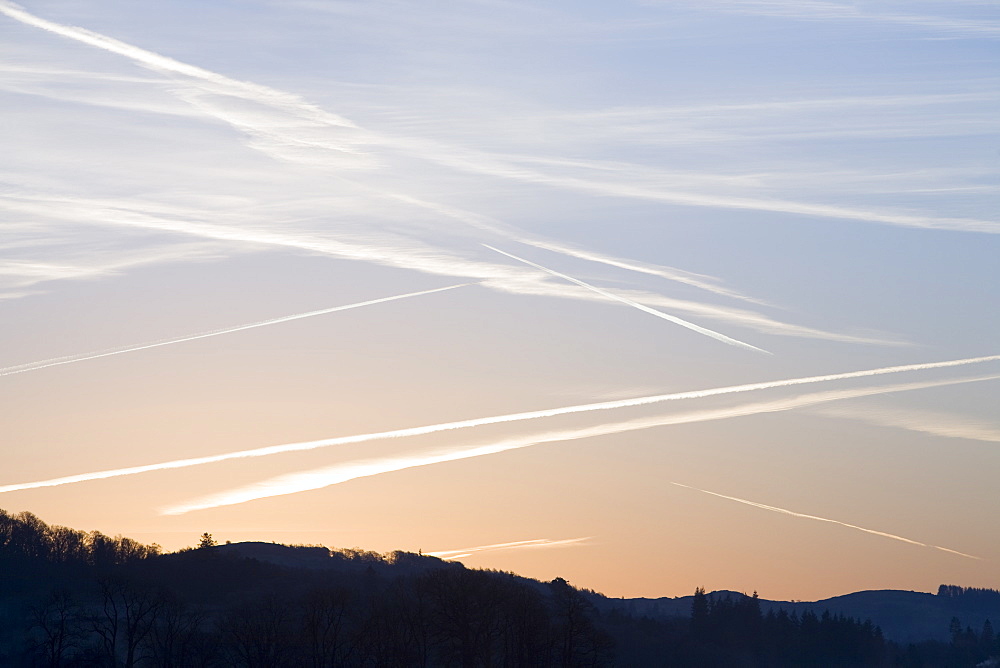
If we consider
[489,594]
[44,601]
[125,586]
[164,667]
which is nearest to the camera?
[164,667]

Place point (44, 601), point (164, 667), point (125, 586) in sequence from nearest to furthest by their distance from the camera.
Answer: point (164, 667) < point (125, 586) < point (44, 601)

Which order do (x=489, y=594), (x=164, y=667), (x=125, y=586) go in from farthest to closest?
1. (x=125, y=586)
2. (x=489, y=594)
3. (x=164, y=667)

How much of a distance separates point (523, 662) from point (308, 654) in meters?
28.6

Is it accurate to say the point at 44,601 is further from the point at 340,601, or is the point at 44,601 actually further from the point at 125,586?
the point at 340,601

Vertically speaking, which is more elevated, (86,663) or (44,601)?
(44,601)

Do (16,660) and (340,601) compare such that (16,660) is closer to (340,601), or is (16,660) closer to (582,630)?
(340,601)

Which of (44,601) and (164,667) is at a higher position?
(44,601)

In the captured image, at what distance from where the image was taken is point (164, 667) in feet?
462

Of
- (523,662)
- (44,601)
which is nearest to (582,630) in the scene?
(523,662)

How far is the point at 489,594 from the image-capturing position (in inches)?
6048

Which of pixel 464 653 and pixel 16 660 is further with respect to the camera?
pixel 16 660

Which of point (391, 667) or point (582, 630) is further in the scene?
point (582, 630)

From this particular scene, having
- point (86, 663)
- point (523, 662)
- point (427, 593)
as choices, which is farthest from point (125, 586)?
point (523, 662)

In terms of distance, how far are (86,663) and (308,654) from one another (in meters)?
28.7
